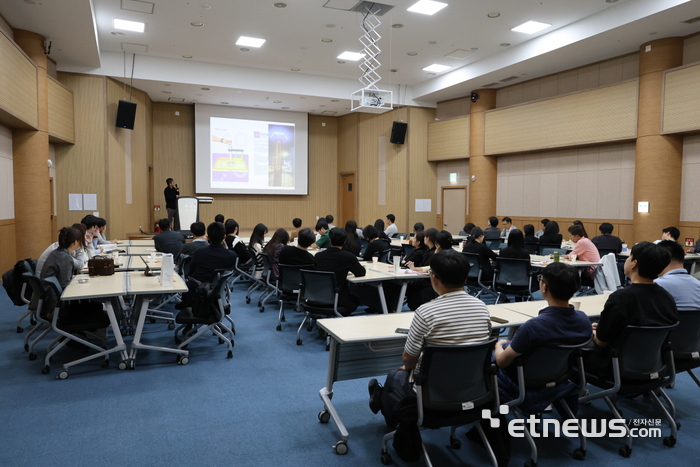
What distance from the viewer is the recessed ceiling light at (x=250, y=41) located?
A: 32.9 ft

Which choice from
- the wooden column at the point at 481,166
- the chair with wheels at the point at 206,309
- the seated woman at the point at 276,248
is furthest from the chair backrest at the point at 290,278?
the wooden column at the point at 481,166

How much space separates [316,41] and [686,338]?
355 inches

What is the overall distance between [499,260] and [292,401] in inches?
140

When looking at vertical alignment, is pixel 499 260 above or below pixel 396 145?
below

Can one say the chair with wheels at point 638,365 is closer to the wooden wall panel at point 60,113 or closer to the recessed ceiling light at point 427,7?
the recessed ceiling light at point 427,7

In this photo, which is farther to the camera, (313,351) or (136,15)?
(136,15)

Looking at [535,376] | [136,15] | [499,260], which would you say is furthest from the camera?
[136,15]

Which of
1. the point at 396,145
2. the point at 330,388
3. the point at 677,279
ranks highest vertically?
the point at 396,145

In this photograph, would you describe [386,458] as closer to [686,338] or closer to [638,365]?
[638,365]

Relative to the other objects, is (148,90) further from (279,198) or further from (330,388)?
(330,388)

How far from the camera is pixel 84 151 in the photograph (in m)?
10.7

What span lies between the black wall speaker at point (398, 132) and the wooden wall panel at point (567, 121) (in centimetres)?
246

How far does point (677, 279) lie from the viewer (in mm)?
3209

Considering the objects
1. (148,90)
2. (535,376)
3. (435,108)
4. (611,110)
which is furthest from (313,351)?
(435,108)
